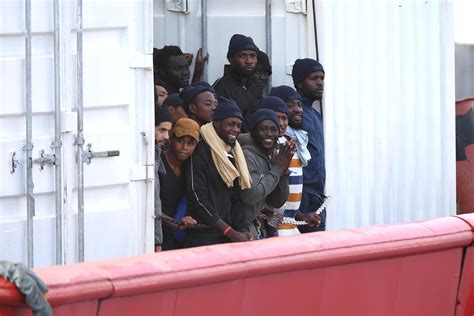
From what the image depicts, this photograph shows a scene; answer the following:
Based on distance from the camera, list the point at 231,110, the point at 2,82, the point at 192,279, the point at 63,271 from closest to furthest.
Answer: the point at 63,271 → the point at 192,279 → the point at 2,82 → the point at 231,110

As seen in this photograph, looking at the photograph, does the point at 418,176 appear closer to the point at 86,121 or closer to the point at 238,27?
the point at 238,27

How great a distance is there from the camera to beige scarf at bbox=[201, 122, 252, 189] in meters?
6.69

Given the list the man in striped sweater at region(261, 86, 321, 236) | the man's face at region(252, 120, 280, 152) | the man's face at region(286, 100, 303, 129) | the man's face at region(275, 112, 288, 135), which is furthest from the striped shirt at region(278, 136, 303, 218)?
the man's face at region(252, 120, 280, 152)

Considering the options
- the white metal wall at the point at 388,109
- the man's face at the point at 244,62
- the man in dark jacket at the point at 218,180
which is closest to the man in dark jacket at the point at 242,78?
the man's face at the point at 244,62

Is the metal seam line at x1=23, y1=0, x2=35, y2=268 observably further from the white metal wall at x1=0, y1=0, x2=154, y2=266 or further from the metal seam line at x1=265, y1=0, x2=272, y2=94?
the metal seam line at x1=265, y1=0, x2=272, y2=94

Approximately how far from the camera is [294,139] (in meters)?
7.54

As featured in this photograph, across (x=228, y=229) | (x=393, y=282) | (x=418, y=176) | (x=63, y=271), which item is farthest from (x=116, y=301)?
(x=418, y=176)

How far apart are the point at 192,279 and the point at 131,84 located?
217 cm

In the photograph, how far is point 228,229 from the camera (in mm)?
6617

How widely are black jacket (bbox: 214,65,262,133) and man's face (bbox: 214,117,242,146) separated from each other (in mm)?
790

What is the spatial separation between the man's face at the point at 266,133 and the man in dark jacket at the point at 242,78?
0.55m

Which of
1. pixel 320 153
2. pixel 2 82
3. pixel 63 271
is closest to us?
pixel 63 271

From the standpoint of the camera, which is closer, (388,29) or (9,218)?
(9,218)

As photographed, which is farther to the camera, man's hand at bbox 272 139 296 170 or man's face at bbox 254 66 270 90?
man's face at bbox 254 66 270 90
